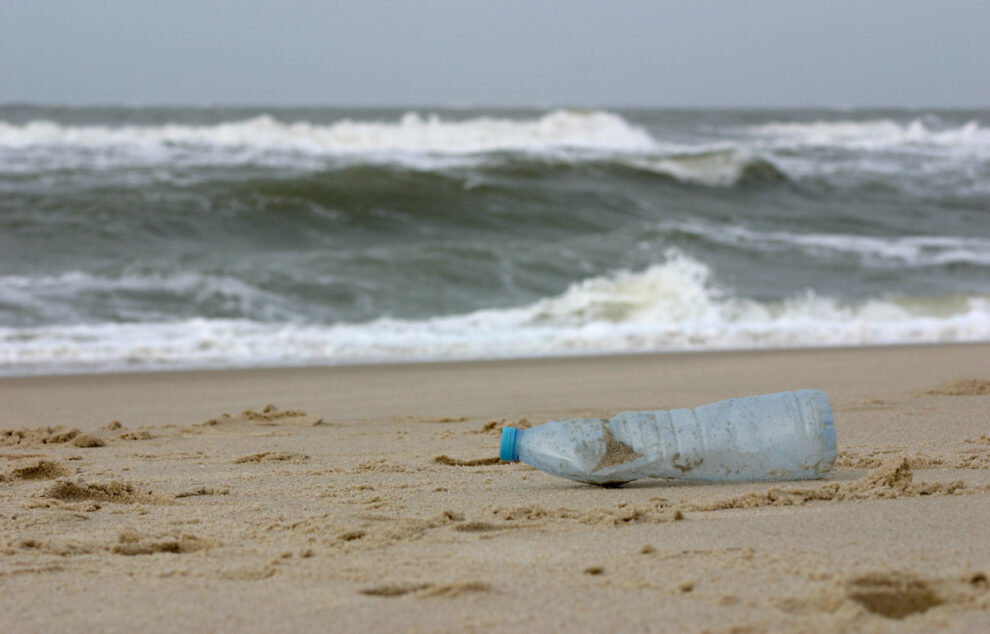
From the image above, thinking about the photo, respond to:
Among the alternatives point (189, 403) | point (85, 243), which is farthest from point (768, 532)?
point (85, 243)

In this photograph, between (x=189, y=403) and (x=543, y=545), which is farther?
(x=189, y=403)

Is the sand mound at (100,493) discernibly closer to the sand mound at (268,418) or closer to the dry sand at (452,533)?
the dry sand at (452,533)

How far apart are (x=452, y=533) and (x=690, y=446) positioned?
782 mm

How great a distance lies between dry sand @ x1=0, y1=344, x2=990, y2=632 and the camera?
5.04ft

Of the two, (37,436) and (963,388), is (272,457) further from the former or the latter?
(963,388)

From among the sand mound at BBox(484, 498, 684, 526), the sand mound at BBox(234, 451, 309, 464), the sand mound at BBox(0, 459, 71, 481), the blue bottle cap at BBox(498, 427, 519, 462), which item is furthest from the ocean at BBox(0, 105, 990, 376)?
the sand mound at BBox(484, 498, 684, 526)

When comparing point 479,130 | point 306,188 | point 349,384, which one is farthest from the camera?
point 479,130

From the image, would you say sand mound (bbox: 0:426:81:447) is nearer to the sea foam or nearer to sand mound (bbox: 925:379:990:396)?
the sea foam

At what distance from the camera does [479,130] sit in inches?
1050

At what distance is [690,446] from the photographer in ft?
8.28

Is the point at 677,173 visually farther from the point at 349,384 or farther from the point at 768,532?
the point at 768,532

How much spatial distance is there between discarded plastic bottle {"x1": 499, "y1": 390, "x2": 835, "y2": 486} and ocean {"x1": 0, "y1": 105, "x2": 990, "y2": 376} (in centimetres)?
365

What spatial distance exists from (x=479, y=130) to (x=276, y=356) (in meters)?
21.3

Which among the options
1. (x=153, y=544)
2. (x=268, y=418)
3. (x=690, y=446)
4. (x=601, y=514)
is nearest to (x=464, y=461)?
(x=690, y=446)
